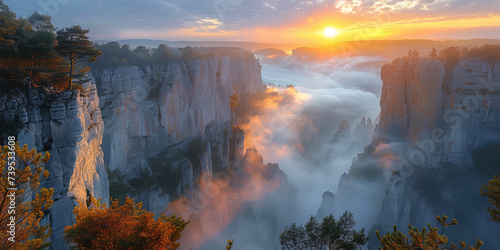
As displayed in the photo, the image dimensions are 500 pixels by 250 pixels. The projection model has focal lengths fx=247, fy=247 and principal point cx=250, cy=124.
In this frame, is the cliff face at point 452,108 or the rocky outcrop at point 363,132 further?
the rocky outcrop at point 363,132

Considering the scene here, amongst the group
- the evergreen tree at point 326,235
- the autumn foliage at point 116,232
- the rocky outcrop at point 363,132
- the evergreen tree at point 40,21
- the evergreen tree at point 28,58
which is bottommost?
the rocky outcrop at point 363,132

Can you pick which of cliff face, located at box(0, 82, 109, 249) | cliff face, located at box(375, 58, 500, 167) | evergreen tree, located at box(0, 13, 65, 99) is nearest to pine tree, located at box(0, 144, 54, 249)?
cliff face, located at box(0, 82, 109, 249)

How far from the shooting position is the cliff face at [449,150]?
26.0 meters

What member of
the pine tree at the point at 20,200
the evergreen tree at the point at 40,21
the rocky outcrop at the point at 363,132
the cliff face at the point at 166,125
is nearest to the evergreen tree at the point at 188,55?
the cliff face at the point at 166,125

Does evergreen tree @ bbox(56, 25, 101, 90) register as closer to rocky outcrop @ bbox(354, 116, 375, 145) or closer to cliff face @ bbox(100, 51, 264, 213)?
cliff face @ bbox(100, 51, 264, 213)

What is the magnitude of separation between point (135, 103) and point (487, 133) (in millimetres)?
37518

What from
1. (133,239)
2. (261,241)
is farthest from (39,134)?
(261,241)

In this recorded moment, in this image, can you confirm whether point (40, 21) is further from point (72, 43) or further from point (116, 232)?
point (116, 232)

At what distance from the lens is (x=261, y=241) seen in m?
32.6

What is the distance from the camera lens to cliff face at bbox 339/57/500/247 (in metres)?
26.0

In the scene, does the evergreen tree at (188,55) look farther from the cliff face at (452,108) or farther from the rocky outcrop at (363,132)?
the rocky outcrop at (363,132)

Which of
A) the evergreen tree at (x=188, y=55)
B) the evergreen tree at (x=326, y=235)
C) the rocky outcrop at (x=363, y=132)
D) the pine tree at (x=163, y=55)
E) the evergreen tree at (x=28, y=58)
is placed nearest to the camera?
the evergreen tree at (x=28, y=58)

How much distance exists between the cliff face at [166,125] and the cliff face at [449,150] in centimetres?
2209

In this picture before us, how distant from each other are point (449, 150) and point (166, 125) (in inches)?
1236
